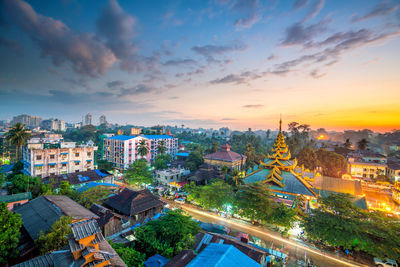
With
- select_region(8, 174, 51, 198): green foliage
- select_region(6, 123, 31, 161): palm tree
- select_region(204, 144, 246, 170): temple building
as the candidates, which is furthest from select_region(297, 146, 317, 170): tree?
select_region(6, 123, 31, 161): palm tree

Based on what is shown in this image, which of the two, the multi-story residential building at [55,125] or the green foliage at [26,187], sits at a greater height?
the multi-story residential building at [55,125]

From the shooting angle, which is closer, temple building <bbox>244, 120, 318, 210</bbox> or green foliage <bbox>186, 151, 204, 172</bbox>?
temple building <bbox>244, 120, 318, 210</bbox>

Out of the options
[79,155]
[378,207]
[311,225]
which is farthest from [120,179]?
[378,207]

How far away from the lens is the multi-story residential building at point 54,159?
33809 mm

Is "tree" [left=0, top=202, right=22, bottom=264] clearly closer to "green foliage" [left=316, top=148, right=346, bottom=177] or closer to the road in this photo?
the road

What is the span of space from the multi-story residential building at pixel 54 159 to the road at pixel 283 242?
30.0m

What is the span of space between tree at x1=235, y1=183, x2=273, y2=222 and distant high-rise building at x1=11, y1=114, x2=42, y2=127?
22571cm

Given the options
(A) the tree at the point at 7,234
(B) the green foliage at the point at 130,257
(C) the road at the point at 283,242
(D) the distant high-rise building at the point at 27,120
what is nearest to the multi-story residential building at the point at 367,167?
(C) the road at the point at 283,242

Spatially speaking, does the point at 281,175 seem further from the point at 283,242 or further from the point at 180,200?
the point at 180,200

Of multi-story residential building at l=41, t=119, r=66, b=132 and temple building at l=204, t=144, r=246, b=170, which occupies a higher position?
multi-story residential building at l=41, t=119, r=66, b=132

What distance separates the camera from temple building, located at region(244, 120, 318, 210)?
2639 centimetres

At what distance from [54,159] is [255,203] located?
4139cm

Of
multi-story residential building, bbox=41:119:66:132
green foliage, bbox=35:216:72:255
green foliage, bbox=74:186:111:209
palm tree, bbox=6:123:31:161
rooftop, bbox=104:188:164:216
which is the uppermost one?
multi-story residential building, bbox=41:119:66:132

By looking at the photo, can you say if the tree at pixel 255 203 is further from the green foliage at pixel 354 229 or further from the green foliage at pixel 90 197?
the green foliage at pixel 90 197
